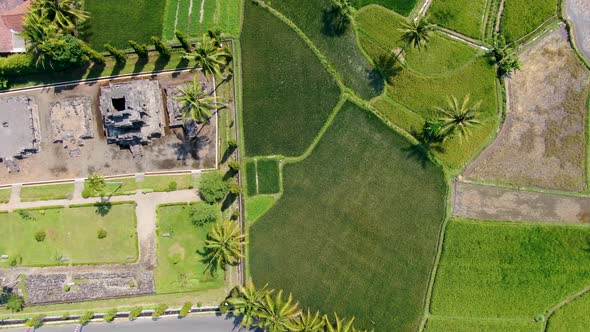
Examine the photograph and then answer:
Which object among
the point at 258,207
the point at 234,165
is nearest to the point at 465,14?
the point at 234,165

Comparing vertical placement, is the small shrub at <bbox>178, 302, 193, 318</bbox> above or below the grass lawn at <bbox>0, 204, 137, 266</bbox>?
below

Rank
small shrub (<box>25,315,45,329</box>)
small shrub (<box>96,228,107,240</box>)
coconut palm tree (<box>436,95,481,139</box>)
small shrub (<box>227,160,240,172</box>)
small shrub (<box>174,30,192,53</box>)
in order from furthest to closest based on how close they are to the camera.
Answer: small shrub (<box>96,228,107,240</box>) → small shrub (<box>25,315,45,329</box>) → small shrub (<box>227,160,240,172</box>) → small shrub (<box>174,30,192,53</box>) → coconut palm tree (<box>436,95,481,139</box>)

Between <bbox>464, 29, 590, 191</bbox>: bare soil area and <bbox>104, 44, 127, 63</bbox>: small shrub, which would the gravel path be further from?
<bbox>104, 44, 127, 63</bbox>: small shrub

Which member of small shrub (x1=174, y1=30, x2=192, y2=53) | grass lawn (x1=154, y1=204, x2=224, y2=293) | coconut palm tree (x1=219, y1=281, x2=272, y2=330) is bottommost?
coconut palm tree (x1=219, y1=281, x2=272, y2=330)

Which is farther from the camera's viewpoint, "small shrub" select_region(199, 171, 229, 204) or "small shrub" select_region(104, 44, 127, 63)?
"small shrub" select_region(199, 171, 229, 204)

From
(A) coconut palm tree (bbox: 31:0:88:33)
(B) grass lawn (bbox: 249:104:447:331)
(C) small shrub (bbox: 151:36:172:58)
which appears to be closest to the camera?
(A) coconut palm tree (bbox: 31:0:88:33)

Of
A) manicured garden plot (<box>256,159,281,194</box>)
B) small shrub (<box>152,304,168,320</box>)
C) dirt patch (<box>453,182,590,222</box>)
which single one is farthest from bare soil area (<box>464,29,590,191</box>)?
small shrub (<box>152,304,168,320</box>)

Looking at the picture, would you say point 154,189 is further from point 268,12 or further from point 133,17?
point 268,12

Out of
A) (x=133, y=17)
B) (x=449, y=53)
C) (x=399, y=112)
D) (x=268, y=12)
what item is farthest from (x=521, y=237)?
(x=133, y=17)
